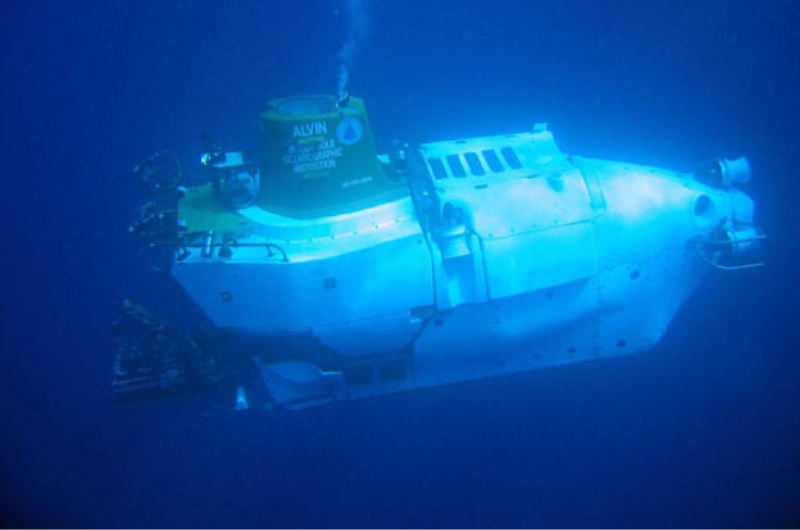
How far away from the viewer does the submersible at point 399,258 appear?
432cm

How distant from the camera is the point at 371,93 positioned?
7836 millimetres

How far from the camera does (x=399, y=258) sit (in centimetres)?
440

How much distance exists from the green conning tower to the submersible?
0.05ft

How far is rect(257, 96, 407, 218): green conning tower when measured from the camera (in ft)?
14.5

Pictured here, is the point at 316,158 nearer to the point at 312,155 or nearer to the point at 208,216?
the point at 312,155

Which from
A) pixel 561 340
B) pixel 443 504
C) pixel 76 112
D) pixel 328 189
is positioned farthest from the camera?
pixel 76 112

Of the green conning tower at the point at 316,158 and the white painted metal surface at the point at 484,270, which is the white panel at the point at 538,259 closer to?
the white painted metal surface at the point at 484,270

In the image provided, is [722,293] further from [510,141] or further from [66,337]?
[66,337]

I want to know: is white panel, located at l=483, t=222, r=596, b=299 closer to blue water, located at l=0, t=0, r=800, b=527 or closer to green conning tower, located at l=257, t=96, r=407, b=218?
green conning tower, located at l=257, t=96, r=407, b=218

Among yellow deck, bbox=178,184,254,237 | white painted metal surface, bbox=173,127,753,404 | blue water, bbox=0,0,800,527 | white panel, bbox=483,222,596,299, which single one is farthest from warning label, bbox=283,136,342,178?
blue water, bbox=0,0,800,527

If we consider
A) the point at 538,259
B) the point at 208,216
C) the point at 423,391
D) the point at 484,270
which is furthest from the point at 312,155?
the point at 423,391

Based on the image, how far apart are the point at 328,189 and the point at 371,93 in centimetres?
386

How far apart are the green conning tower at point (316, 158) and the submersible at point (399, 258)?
16mm

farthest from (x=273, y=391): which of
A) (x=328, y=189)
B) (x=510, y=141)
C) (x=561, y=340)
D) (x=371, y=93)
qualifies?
(x=371, y=93)
